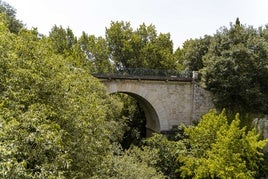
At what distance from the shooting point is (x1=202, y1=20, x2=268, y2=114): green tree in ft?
72.0

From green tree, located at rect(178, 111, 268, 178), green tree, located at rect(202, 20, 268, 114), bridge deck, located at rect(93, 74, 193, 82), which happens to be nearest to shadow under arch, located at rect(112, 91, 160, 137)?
bridge deck, located at rect(93, 74, 193, 82)

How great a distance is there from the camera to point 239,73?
2202 centimetres

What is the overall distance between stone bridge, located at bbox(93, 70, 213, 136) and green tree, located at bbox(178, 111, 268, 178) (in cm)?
596

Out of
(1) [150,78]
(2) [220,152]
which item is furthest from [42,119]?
(1) [150,78]

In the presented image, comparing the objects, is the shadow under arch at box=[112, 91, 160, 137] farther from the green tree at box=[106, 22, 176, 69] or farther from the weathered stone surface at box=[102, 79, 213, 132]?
the green tree at box=[106, 22, 176, 69]

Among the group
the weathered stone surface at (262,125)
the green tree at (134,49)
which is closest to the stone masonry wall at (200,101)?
the weathered stone surface at (262,125)

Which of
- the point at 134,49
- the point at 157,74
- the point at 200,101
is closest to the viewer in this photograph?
the point at 200,101

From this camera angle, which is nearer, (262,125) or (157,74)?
(262,125)

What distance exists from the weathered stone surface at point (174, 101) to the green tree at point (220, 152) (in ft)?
19.5

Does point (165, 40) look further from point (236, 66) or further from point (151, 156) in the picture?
point (151, 156)

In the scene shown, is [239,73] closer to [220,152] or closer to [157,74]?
[157,74]

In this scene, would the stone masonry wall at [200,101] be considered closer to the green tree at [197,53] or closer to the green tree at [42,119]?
the green tree at [197,53]

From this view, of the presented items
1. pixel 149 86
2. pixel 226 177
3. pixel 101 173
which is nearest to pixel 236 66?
pixel 149 86

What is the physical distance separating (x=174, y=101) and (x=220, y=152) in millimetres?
9367
